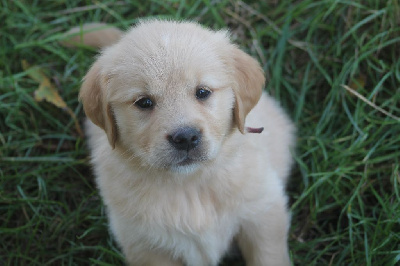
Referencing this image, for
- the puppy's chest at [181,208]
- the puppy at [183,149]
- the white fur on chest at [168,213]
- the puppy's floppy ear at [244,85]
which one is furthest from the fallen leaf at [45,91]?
the puppy's floppy ear at [244,85]

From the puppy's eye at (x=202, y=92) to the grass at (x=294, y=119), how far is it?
1016 millimetres

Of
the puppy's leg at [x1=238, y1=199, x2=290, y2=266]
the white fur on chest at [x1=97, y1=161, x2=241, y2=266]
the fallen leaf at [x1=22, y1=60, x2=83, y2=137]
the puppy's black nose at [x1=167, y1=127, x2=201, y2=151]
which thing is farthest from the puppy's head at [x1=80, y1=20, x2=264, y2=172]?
the fallen leaf at [x1=22, y1=60, x2=83, y2=137]

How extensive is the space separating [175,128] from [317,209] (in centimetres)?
123

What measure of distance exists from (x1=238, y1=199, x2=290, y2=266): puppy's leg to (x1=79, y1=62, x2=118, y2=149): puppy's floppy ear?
81 centimetres

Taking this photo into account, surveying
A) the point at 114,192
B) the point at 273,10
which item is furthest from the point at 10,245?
the point at 273,10

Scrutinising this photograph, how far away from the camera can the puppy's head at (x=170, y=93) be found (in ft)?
7.32

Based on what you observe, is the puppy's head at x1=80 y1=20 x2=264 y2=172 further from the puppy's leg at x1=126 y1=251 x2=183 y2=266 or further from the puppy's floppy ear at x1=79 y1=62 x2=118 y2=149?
the puppy's leg at x1=126 y1=251 x2=183 y2=266

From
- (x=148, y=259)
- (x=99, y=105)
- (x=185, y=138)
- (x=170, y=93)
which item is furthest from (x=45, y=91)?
(x=185, y=138)

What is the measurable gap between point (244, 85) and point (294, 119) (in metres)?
1.16

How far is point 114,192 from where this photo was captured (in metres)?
2.57

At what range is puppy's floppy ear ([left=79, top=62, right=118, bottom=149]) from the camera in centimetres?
240

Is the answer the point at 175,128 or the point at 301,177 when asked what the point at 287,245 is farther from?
the point at 175,128

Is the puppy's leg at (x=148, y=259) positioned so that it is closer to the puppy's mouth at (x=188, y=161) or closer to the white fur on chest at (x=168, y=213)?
the white fur on chest at (x=168, y=213)

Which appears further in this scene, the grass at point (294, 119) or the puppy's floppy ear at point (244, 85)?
the grass at point (294, 119)
